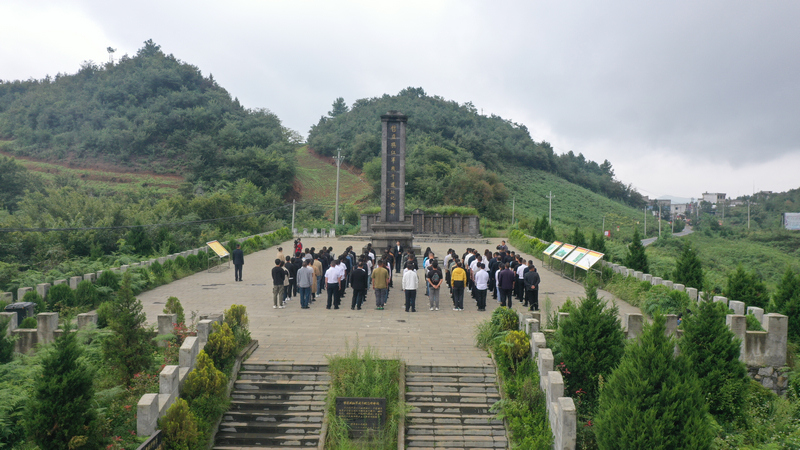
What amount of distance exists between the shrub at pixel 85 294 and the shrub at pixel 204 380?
7.25 m

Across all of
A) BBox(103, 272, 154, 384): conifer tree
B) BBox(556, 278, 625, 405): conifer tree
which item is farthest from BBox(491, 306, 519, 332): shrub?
BBox(103, 272, 154, 384): conifer tree

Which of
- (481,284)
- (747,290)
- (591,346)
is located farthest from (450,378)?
(747,290)

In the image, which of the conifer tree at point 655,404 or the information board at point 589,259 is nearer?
the conifer tree at point 655,404

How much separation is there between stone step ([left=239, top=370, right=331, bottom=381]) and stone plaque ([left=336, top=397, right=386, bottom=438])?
3.77 feet

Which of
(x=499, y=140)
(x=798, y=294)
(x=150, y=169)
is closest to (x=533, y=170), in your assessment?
(x=499, y=140)

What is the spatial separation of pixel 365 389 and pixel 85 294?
31.6 feet

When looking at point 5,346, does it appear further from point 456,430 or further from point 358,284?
point 456,430

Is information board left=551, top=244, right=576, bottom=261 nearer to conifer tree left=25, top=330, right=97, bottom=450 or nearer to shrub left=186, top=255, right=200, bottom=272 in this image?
shrub left=186, top=255, right=200, bottom=272

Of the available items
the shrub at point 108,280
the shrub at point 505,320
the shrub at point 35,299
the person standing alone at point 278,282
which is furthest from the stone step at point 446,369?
the shrub at point 108,280

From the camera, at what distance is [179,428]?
7594mm

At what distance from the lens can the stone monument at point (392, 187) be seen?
24.3 metres

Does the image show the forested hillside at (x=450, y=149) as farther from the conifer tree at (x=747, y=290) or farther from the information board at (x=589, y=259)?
the conifer tree at (x=747, y=290)

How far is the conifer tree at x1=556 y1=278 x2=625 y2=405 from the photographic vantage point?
9.08 metres

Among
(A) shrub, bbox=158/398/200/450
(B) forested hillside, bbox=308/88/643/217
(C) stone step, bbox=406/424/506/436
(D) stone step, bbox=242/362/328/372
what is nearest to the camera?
(A) shrub, bbox=158/398/200/450
